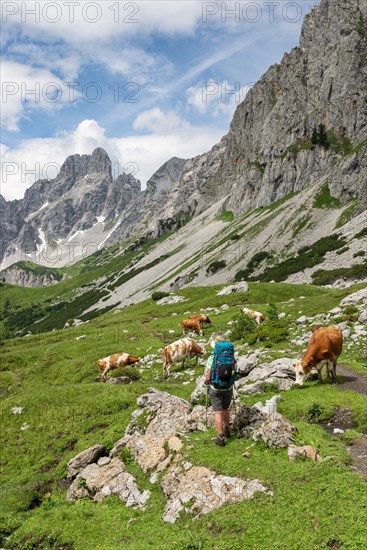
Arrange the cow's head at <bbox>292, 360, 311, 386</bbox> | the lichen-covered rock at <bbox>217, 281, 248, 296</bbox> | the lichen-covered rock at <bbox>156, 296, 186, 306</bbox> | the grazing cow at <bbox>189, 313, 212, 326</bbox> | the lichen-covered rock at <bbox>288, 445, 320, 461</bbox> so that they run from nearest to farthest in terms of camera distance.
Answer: the lichen-covered rock at <bbox>288, 445, 320, 461</bbox> → the cow's head at <bbox>292, 360, 311, 386</bbox> → the grazing cow at <bbox>189, 313, 212, 326</bbox> → the lichen-covered rock at <bbox>217, 281, 248, 296</bbox> → the lichen-covered rock at <bbox>156, 296, 186, 306</bbox>

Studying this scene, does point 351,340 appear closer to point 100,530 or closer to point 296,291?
point 100,530

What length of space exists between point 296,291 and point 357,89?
130600 mm

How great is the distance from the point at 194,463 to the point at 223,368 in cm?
324

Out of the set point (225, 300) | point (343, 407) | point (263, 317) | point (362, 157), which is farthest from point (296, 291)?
point (362, 157)

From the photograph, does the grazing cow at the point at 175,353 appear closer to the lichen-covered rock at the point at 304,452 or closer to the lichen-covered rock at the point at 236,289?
the lichen-covered rock at the point at 304,452

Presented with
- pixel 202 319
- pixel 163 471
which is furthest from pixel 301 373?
pixel 202 319

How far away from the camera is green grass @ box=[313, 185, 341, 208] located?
131 meters

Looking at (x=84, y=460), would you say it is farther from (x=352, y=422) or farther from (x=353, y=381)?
(x=353, y=381)

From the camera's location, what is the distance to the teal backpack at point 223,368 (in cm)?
1388

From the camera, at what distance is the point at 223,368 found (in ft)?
45.8

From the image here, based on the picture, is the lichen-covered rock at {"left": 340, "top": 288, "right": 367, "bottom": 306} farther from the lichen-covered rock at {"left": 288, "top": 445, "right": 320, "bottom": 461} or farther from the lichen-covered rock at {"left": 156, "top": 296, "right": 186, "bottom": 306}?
the lichen-covered rock at {"left": 156, "top": 296, "right": 186, "bottom": 306}

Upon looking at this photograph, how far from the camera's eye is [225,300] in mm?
63250

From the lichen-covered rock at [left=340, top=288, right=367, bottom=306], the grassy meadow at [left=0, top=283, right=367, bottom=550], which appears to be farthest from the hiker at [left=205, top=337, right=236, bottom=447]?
the lichen-covered rock at [left=340, top=288, right=367, bottom=306]

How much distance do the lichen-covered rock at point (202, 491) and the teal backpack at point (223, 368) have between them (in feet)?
9.41
